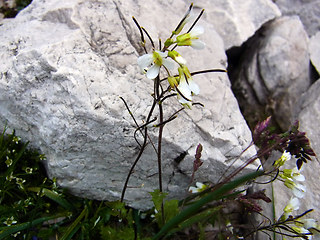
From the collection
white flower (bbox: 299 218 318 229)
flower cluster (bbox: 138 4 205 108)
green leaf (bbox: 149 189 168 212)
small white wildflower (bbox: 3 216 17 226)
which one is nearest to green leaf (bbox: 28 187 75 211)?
small white wildflower (bbox: 3 216 17 226)

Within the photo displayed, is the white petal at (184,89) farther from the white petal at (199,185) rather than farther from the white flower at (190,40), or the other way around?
the white petal at (199,185)

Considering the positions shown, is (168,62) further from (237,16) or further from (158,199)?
(237,16)

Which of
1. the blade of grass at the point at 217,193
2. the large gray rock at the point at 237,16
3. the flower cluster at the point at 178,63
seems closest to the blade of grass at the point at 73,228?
the blade of grass at the point at 217,193

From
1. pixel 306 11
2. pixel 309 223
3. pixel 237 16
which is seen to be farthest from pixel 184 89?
Answer: pixel 306 11

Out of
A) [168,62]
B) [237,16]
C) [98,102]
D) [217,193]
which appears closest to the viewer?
[168,62]

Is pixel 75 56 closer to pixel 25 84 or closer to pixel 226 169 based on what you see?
pixel 25 84

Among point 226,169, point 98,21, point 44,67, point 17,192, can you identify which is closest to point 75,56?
point 44,67

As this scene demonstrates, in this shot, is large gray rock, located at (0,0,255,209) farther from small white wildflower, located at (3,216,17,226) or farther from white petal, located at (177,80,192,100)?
white petal, located at (177,80,192,100)
